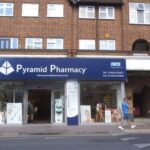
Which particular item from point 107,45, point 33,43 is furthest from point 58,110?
point 107,45

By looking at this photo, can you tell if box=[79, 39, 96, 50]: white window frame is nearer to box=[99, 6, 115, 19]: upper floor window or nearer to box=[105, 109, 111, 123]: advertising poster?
box=[99, 6, 115, 19]: upper floor window

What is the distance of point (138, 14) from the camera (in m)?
28.8

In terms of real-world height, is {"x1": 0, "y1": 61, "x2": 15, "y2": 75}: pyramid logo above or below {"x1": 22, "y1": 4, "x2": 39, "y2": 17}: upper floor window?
below

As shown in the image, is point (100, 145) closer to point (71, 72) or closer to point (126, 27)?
point (71, 72)

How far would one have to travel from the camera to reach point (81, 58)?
80.0 ft

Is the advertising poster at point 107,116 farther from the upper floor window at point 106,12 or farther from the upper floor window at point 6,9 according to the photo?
the upper floor window at point 6,9

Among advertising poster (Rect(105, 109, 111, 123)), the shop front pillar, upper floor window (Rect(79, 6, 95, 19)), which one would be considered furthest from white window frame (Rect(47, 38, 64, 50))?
advertising poster (Rect(105, 109, 111, 123))

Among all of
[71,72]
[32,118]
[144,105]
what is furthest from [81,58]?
[144,105]

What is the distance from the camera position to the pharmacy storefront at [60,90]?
2389 centimetres

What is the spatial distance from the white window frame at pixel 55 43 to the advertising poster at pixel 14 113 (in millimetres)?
5460

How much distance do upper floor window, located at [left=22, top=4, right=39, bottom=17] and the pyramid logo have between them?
18.0 ft

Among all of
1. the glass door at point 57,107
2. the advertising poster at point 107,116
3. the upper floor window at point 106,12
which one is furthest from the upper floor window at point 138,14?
the glass door at point 57,107

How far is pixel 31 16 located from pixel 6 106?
721cm

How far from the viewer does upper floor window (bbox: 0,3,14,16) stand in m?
27.7
